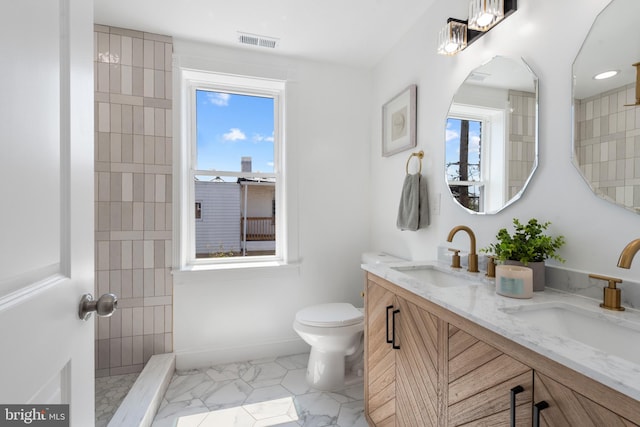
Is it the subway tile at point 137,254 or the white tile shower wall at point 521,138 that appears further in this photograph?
the subway tile at point 137,254

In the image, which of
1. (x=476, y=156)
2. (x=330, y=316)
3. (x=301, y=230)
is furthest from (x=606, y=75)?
(x=301, y=230)

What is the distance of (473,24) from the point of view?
1.44 metres

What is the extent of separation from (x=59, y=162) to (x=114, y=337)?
2.02 metres

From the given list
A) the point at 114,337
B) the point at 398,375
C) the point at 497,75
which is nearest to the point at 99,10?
the point at 114,337

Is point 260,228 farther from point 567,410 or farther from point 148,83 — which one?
point 567,410

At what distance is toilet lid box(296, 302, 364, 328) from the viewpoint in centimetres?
188

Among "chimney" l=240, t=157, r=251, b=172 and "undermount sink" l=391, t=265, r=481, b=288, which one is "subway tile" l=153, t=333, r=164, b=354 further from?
"undermount sink" l=391, t=265, r=481, b=288

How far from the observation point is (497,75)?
141cm

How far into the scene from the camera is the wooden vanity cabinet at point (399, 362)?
3.66 ft

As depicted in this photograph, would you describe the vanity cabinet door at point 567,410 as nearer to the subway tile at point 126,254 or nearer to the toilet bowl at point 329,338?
the toilet bowl at point 329,338

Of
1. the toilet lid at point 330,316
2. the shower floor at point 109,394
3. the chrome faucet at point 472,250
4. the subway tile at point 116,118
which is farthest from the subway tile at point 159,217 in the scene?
the chrome faucet at point 472,250

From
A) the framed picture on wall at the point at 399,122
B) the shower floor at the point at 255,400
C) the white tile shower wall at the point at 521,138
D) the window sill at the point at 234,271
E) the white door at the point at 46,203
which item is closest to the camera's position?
the white door at the point at 46,203

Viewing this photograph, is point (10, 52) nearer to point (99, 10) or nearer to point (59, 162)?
point (59, 162)

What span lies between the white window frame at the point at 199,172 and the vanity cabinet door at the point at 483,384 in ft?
5.39
